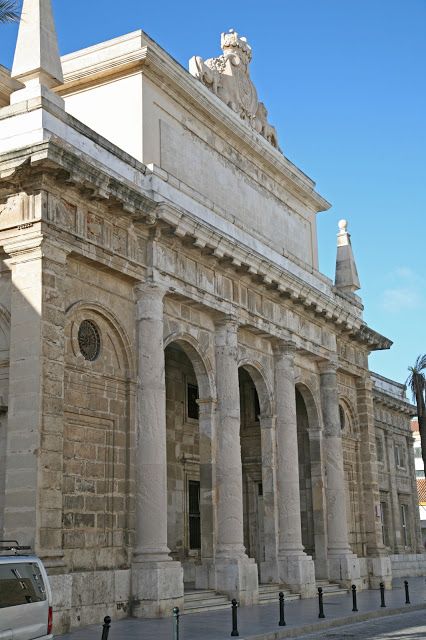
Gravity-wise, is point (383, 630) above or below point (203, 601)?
below

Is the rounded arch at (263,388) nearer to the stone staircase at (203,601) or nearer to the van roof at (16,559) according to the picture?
the stone staircase at (203,601)

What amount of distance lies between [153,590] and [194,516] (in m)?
6.70

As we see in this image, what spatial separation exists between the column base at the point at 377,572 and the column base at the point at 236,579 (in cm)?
862

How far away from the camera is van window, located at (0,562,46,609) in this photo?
9.23 m

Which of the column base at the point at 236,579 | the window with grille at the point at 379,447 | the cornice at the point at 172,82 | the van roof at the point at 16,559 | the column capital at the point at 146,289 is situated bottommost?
the column base at the point at 236,579

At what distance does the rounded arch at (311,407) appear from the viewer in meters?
25.8

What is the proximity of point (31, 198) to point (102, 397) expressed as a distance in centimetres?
408

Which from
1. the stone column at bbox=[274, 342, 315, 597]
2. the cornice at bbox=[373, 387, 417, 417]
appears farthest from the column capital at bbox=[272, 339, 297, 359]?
the cornice at bbox=[373, 387, 417, 417]

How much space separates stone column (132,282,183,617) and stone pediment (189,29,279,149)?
24.8 feet

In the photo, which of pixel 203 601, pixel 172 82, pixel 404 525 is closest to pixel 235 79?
pixel 172 82

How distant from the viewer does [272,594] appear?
20812 mm

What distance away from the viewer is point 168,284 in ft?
60.5

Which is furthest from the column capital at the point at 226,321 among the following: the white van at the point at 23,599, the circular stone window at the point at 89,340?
the white van at the point at 23,599

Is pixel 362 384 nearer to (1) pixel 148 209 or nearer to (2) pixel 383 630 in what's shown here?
(1) pixel 148 209
